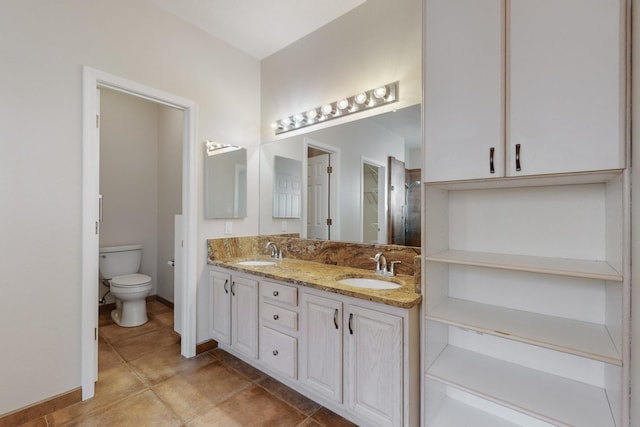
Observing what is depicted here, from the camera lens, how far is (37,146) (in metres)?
1.64

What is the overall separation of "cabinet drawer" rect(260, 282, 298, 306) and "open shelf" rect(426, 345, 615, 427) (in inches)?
33.3

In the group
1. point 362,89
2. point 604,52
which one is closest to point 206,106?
point 362,89

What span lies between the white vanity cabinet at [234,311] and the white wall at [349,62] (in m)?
1.40

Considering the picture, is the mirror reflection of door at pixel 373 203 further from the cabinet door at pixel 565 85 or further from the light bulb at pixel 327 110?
the cabinet door at pixel 565 85

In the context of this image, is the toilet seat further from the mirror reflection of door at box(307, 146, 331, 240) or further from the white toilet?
the mirror reflection of door at box(307, 146, 331, 240)

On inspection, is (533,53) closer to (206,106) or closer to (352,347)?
(352,347)

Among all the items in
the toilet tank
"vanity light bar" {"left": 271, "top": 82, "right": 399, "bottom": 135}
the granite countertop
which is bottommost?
the toilet tank

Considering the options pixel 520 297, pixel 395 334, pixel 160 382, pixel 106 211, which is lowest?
pixel 160 382

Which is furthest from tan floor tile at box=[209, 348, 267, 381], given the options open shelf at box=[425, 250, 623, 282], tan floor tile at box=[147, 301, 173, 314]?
open shelf at box=[425, 250, 623, 282]

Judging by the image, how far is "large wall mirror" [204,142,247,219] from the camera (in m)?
2.45

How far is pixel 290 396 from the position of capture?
188 cm

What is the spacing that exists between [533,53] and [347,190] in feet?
4.43

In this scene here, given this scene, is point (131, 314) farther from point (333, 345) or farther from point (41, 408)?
point (333, 345)

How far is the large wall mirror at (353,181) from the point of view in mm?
1843
